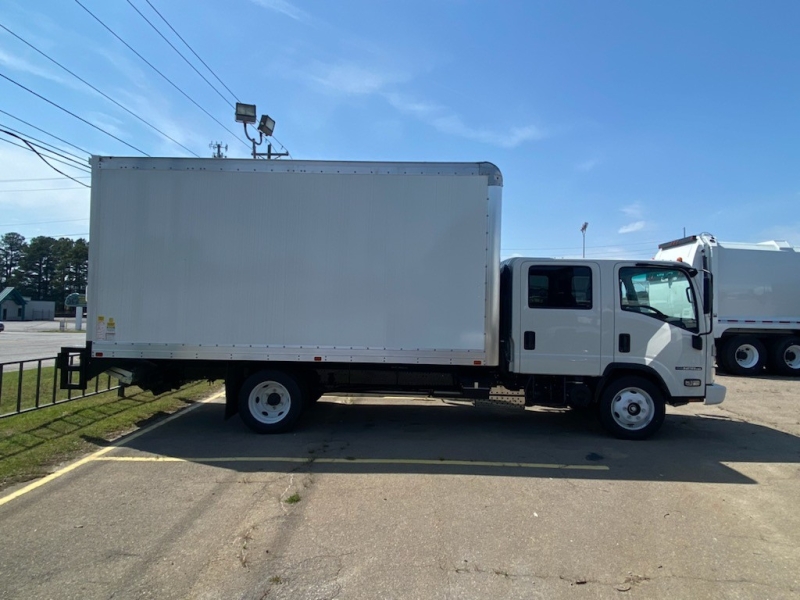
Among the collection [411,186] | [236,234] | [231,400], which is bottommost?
[231,400]

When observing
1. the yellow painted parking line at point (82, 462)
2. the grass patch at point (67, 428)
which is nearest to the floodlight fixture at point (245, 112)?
the grass patch at point (67, 428)

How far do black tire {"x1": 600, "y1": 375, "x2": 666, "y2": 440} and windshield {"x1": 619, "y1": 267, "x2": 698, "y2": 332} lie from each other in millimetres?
947

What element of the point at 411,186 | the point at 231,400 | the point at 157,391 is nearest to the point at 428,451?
the point at 231,400

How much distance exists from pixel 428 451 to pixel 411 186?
3.48m

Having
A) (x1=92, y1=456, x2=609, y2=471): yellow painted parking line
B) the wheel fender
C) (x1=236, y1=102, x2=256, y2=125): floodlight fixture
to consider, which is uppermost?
(x1=236, y1=102, x2=256, y2=125): floodlight fixture

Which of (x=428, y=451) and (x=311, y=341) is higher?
(x=311, y=341)

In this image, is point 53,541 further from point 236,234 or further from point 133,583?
point 236,234

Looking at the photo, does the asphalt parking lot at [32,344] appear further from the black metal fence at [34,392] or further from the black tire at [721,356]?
the black tire at [721,356]

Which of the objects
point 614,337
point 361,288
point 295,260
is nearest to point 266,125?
point 295,260

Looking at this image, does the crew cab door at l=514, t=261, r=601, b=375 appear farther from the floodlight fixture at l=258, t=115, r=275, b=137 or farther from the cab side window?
the floodlight fixture at l=258, t=115, r=275, b=137

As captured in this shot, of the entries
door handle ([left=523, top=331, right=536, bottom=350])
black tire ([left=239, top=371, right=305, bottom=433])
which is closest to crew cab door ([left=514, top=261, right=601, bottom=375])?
door handle ([left=523, top=331, right=536, bottom=350])

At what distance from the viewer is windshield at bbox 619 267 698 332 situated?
21.9ft

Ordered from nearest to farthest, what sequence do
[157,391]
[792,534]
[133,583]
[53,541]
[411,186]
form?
1. [133,583]
2. [53,541]
3. [792,534]
4. [411,186]
5. [157,391]

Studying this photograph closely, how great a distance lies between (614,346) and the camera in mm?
6629
